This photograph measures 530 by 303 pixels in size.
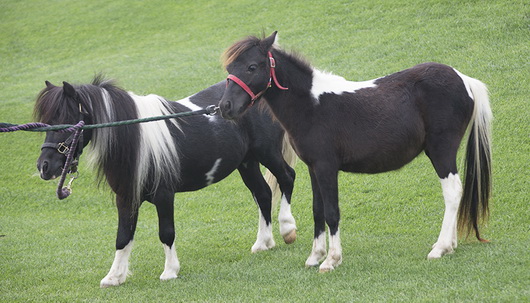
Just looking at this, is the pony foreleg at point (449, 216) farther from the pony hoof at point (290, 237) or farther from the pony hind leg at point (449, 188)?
the pony hoof at point (290, 237)

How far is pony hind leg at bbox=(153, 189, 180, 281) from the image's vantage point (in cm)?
604

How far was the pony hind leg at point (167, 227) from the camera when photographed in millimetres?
6043

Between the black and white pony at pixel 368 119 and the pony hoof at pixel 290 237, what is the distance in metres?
1.38

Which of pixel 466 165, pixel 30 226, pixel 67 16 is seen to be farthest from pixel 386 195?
pixel 67 16

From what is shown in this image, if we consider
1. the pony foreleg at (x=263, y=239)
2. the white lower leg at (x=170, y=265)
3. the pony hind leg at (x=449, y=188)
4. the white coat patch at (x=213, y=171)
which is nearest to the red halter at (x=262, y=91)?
the white coat patch at (x=213, y=171)

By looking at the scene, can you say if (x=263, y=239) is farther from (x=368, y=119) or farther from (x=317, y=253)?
(x=368, y=119)

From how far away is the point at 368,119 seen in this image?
575 centimetres

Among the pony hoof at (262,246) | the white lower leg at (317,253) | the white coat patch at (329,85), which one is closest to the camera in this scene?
the white coat patch at (329,85)

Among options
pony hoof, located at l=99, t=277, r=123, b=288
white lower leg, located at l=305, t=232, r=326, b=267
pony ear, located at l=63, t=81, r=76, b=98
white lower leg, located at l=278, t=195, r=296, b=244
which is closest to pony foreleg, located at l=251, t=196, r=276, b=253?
white lower leg, located at l=278, t=195, r=296, b=244

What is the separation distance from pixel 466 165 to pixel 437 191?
2794 millimetres

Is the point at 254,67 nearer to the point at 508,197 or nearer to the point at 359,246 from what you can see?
the point at 359,246

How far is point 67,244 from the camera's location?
840 cm

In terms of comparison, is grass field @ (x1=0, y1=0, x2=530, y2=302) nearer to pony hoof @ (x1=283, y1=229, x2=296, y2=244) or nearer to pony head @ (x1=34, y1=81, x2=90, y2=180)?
pony hoof @ (x1=283, y1=229, x2=296, y2=244)

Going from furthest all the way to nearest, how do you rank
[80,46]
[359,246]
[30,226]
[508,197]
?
[80,46], [30,226], [508,197], [359,246]
